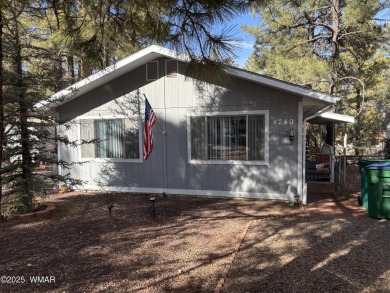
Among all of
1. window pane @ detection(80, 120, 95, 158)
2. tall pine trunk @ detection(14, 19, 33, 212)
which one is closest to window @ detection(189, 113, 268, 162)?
window pane @ detection(80, 120, 95, 158)

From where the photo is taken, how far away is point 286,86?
6734 millimetres

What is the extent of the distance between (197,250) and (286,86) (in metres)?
4.25

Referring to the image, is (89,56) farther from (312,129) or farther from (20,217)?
(312,129)

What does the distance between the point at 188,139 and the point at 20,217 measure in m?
4.16

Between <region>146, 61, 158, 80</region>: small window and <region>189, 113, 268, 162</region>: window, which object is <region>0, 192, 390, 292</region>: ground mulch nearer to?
<region>189, 113, 268, 162</region>: window

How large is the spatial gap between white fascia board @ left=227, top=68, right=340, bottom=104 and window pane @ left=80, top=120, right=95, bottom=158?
4643mm

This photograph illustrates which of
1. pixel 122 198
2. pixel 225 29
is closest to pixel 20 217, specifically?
pixel 122 198

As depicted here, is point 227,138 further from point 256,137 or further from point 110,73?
point 110,73

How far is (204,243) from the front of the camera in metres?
4.57

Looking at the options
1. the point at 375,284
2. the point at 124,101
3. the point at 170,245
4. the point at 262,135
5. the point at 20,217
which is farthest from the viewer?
the point at 124,101

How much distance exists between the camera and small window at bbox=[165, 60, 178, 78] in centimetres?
799

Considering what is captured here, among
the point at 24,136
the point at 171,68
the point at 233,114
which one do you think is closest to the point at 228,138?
the point at 233,114

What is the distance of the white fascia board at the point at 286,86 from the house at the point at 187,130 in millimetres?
22

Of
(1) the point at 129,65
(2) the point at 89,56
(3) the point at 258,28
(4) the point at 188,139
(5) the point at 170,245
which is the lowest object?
(5) the point at 170,245
